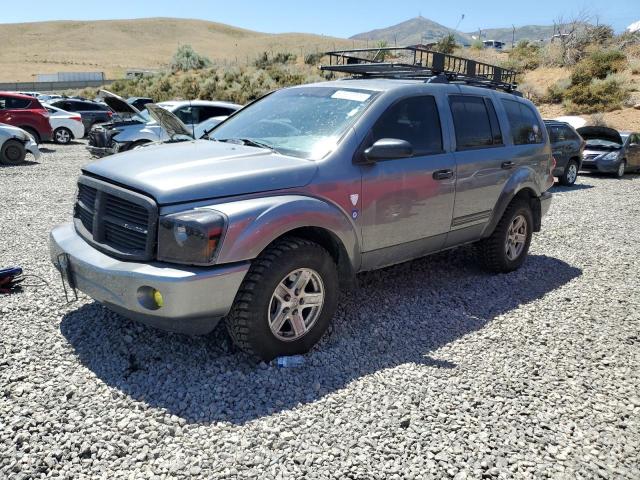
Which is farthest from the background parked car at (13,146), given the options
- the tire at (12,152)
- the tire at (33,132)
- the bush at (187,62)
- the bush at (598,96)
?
the bush at (187,62)

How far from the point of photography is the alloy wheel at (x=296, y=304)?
12.1ft

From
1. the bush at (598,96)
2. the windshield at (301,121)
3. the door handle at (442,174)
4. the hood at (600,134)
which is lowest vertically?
the door handle at (442,174)

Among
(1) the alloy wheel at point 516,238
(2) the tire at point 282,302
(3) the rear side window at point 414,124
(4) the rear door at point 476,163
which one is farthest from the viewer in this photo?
(1) the alloy wheel at point 516,238

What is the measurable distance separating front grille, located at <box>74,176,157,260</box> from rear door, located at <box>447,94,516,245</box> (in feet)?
9.07

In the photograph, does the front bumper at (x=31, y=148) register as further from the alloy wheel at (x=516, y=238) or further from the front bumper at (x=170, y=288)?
the alloy wheel at (x=516, y=238)

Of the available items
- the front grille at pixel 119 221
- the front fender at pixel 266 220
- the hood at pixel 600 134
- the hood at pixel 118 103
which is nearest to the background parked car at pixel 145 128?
the hood at pixel 118 103

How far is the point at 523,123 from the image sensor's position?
5.97 metres

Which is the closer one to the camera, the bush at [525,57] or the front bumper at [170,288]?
the front bumper at [170,288]

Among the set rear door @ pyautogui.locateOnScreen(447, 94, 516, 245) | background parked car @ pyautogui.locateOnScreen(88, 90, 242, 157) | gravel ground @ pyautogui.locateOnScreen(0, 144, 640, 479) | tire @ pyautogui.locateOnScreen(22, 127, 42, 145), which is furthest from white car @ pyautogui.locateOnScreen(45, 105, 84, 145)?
rear door @ pyautogui.locateOnScreen(447, 94, 516, 245)

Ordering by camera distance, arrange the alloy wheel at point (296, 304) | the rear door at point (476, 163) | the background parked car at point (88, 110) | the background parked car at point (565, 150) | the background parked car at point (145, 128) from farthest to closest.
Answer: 1. the background parked car at point (88, 110)
2. the background parked car at point (565, 150)
3. the background parked car at point (145, 128)
4. the rear door at point (476, 163)
5. the alloy wheel at point (296, 304)

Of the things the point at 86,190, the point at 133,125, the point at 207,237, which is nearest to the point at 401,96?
the point at 207,237

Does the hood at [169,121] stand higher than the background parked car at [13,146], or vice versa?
the hood at [169,121]

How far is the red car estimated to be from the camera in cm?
1642

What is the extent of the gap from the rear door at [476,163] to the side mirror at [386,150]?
106 centimetres
